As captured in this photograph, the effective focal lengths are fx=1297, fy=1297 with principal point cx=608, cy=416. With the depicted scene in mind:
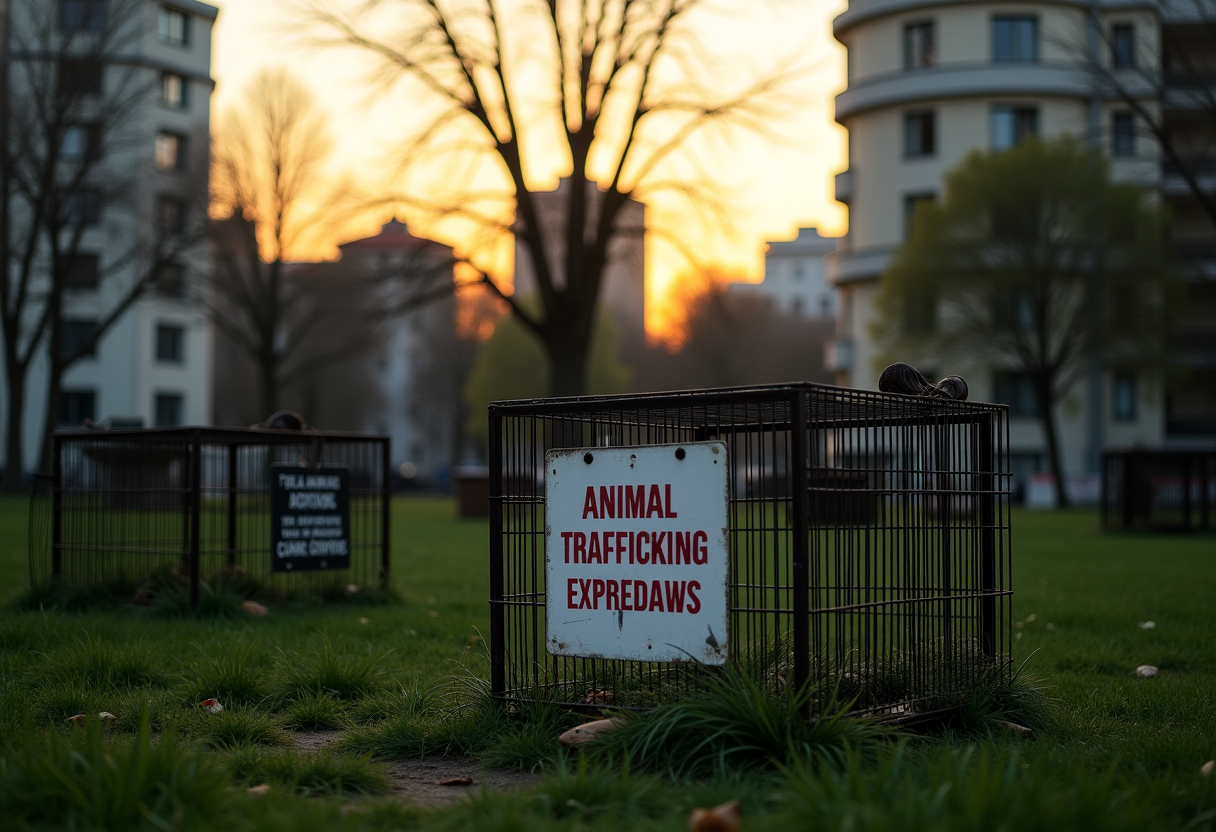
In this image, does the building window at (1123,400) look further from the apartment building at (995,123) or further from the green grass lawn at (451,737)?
the green grass lawn at (451,737)

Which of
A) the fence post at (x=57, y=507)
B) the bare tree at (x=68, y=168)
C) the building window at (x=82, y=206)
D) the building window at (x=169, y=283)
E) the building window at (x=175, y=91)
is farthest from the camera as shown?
the building window at (x=175, y=91)

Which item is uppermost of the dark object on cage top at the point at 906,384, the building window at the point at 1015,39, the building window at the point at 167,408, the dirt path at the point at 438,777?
the building window at the point at 1015,39

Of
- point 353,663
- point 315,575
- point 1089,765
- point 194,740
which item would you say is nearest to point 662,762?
point 1089,765

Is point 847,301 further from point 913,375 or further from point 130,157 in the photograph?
point 913,375

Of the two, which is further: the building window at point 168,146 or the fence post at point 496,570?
the building window at point 168,146

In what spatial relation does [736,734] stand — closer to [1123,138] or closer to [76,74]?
[76,74]

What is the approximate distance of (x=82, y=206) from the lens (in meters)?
36.8

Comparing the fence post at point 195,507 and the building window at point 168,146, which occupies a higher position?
the building window at point 168,146

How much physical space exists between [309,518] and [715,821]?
23.0ft

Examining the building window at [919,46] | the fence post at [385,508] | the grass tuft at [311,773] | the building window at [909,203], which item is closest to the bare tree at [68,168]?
the fence post at [385,508]

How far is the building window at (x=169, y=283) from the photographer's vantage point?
124ft

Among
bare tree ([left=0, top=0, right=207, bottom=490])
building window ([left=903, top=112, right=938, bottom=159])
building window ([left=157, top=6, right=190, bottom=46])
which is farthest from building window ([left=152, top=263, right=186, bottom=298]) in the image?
building window ([left=903, top=112, right=938, bottom=159])

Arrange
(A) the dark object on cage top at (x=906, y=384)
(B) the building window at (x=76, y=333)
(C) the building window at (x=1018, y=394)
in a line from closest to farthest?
(A) the dark object on cage top at (x=906, y=384)
(C) the building window at (x=1018, y=394)
(B) the building window at (x=76, y=333)

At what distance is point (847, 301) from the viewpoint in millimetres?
57438
